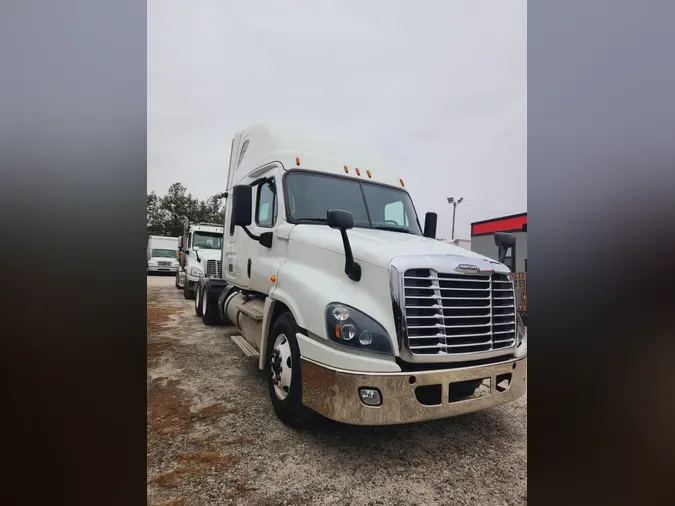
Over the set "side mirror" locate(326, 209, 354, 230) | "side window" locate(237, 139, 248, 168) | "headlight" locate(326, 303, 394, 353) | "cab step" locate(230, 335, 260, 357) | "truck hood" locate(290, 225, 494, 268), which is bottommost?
"cab step" locate(230, 335, 260, 357)

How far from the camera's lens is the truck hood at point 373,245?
2118mm

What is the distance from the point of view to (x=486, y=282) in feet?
Answer: 7.04

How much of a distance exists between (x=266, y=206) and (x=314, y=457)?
227 cm

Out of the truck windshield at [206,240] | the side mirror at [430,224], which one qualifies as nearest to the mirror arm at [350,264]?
the side mirror at [430,224]

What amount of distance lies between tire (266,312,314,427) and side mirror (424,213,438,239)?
1840 mm

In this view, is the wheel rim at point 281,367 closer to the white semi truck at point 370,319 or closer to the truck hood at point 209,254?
the white semi truck at point 370,319

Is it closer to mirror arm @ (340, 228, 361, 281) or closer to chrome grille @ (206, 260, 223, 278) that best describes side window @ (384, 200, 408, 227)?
mirror arm @ (340, 228, 361, 281)

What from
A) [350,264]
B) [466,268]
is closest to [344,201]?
[350,264]

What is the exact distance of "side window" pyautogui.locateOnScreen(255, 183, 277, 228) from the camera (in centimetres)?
312

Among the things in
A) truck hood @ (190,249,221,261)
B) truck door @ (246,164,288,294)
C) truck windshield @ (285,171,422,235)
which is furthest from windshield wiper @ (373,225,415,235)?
truck hood @ (190,249,221,261)
